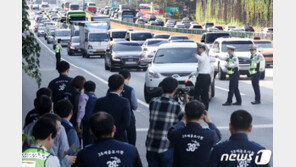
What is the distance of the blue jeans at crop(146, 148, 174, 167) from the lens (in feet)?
26.0

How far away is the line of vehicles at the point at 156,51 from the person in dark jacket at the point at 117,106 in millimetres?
9877

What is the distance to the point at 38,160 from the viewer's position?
550 centimetres

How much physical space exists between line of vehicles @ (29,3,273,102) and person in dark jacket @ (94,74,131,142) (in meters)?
9.88

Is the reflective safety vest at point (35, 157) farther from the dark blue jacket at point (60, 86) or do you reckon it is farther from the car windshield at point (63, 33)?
the car windshield at point (63, 33)

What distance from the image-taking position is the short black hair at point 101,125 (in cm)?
583

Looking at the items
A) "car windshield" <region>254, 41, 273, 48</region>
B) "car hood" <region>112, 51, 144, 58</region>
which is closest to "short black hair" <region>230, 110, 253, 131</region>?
"car hood" <region>112, 51, 144, 58</region>

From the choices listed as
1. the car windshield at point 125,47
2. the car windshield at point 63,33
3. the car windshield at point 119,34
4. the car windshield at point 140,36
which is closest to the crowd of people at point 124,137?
the car windshield at point 125,47

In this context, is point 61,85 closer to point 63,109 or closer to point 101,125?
point 63,109

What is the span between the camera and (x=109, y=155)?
5754 millimetres

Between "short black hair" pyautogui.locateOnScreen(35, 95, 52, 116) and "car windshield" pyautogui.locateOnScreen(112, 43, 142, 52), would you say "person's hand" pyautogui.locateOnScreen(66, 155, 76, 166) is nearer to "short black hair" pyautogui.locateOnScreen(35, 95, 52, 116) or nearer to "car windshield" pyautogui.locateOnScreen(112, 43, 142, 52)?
"short black hair" pyautogui.locateOnScreen(35, 95, 52, 116)

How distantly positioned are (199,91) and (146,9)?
506 ft
